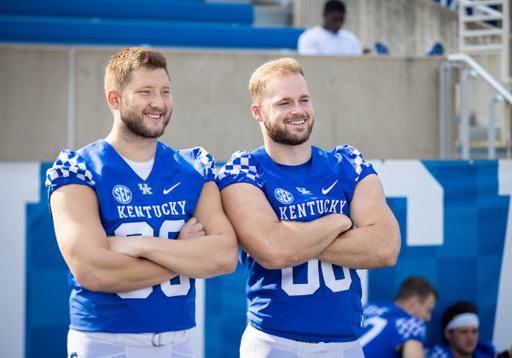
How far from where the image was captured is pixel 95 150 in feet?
6.38

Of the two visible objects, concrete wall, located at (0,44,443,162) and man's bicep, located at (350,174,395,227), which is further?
concrete wall, located at (0,44,443,162)

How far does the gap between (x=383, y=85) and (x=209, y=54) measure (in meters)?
1.67

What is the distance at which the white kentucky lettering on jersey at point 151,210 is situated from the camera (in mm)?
1866

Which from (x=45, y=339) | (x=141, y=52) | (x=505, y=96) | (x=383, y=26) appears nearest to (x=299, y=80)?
(x=141, y=52)

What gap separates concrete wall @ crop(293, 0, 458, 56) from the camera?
872 centimetres

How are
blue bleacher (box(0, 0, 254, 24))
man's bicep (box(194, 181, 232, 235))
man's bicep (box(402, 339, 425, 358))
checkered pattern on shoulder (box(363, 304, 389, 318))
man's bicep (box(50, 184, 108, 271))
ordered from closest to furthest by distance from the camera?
1. man's bicep (box(50, 184, 108, 271))
2. man's bicep (box(194, 181, 232, 235))
3. man's bicep (box(402, 339, 425, 358))
4. checkered pattern on shoulder (box(363, 304, 389, 318))
5. blue bleacher (box(0, 0, 254, 24))

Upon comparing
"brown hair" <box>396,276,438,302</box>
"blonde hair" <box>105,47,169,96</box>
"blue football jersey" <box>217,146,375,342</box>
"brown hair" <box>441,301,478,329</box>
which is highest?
"blonde hair" <box>105,47,169,96</box>

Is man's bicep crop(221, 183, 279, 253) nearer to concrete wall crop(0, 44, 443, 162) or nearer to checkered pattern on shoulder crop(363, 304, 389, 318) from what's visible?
checkered pattern on shoulder crop(363, 304, 389, 318)

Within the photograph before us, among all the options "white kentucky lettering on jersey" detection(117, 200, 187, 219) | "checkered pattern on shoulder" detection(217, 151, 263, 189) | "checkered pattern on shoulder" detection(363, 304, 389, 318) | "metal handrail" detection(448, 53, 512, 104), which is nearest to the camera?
"white kentucky lettering on jersey" detection(117, 200, 187, 219)

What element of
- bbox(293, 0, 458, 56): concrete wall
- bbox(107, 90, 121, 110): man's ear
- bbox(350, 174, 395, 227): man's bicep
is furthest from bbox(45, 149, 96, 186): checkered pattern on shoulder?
bbox(293, 0, 458, 56): concrete wall

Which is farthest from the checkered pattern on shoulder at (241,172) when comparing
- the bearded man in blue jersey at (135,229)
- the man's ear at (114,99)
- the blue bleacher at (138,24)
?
the blue bleacher at (138,24)

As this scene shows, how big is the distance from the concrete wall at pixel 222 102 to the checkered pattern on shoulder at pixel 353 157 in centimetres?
245

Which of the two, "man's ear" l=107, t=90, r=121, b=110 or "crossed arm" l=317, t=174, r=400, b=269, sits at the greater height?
"man's ear" l=107, t=90, r=121, b=110

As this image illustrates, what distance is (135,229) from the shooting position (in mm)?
1876
